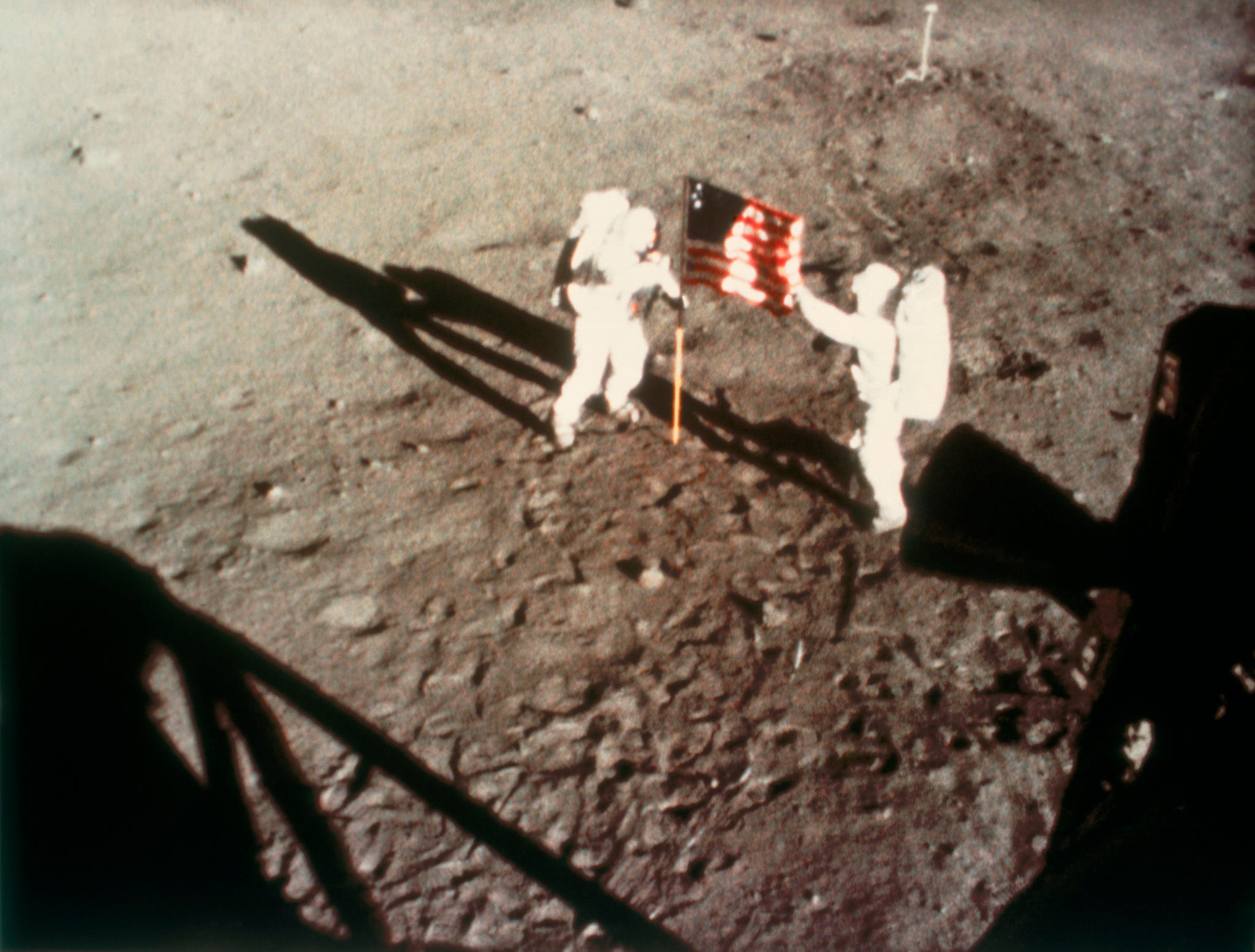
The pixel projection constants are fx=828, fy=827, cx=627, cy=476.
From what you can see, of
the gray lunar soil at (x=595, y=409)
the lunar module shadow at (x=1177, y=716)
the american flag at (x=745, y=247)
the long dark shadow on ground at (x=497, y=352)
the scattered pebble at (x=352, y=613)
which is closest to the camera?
the lunar module shadow at (x=1177, y=716)

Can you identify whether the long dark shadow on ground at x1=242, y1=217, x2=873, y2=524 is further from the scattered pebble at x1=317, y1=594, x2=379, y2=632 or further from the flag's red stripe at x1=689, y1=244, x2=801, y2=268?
the scattered pebble at x1=317, y1=594, x2=379, y2=632

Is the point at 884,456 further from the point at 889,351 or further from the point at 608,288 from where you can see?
the point at 608,288

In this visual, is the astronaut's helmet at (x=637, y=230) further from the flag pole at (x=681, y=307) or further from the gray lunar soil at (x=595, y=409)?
the gray lunar soil at (x=595, y=409)

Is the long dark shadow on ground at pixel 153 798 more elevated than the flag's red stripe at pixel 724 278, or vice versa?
the flag's red stripe at pixel 724 278

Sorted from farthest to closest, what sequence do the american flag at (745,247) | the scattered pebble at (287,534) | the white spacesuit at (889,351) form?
the scattered pebble at (287,534)
the american flag at (745,247)
the white spacesuit at (889,351)

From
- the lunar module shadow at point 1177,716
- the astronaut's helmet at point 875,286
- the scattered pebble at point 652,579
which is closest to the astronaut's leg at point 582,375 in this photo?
the scattered pebble at point 652,579

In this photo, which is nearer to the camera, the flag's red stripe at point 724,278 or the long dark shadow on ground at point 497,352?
the flag's red stripe at point 724,278

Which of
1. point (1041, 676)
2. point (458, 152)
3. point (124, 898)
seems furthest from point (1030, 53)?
point (124, 898)

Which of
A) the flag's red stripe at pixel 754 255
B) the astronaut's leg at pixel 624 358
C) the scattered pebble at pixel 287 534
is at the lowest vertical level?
the scattered pebble at pixel 287 534
